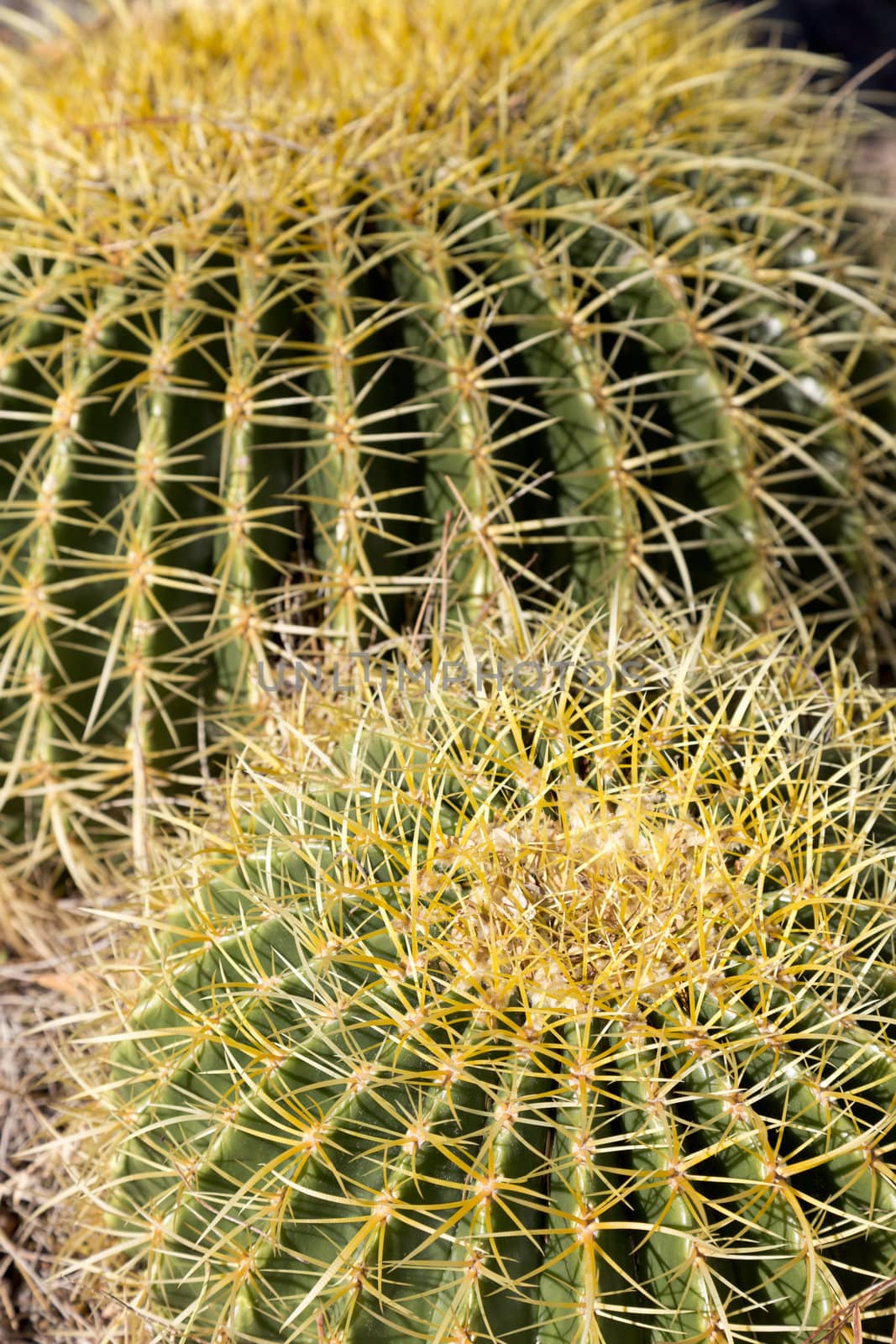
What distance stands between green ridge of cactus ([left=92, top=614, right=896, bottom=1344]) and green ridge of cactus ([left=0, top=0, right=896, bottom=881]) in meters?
0.51

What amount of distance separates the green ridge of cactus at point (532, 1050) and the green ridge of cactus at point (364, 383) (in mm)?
513

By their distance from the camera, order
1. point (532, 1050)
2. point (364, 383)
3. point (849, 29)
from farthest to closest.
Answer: point (849, 29) < point (364, 383) < point (532, 1050)

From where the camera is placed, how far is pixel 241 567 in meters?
2.01

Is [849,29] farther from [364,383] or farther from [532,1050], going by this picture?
[532,1050]

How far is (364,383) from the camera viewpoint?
2.05m

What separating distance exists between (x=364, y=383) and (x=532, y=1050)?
1.18m

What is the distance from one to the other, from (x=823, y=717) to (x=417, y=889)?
0.62 metres

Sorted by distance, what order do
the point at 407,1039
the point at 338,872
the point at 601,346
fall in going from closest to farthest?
the point at 407,1039
the point at 338,872
the point at 601,346

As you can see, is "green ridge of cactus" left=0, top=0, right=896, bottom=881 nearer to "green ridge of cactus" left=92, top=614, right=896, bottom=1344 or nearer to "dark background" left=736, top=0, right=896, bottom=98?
"green ridge of cactus" left=92, top=614, right=896, bottom=1344

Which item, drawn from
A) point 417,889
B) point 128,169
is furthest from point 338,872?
point 128,169

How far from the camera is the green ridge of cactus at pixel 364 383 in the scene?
202 cm

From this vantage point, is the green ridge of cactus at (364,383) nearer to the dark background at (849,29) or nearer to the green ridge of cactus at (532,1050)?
the green ridge of cactus at (532,1050)

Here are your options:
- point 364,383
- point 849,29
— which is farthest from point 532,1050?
point 849,29

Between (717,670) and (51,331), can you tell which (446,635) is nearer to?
(717,670)
